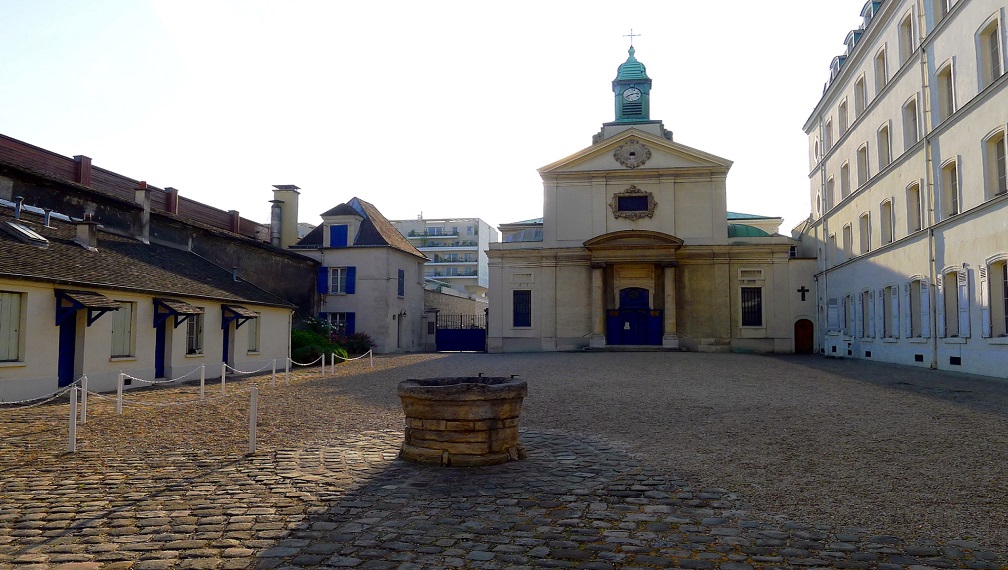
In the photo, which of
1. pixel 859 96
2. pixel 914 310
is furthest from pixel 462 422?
pixel 859 96

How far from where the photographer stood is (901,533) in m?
4.80

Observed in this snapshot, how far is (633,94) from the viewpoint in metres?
40.1

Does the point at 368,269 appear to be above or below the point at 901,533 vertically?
above

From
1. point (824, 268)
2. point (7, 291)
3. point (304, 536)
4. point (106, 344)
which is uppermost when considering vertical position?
point (824, 268)

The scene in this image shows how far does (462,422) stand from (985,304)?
→ 1633 cm

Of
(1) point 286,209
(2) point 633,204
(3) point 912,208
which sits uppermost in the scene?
(2) point 633,204

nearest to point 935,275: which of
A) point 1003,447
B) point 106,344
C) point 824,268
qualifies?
point 824,268

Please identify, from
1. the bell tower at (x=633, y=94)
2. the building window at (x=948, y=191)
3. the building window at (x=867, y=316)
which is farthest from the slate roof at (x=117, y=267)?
the bell tower at (x=633, y=94)

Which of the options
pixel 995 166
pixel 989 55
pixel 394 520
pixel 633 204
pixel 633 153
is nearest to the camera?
pixel 394 520

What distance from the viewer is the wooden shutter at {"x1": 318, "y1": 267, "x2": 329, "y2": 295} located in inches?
1394

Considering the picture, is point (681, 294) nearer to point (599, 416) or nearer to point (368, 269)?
point (368, 269)

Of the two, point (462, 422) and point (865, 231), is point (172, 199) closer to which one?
A: point (462, 422)

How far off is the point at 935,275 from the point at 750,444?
1591cm

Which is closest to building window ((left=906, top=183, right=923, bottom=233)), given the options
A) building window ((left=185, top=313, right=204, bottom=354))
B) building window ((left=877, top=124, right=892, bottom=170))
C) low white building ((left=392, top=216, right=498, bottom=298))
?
building window ((left=877, top=124, right=892, bottom=170))
